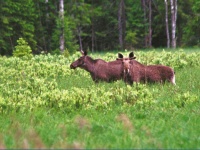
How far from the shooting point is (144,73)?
14750 mm

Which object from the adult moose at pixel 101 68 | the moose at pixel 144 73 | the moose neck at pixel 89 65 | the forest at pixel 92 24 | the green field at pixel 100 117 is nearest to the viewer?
the green field at pixel 100 117

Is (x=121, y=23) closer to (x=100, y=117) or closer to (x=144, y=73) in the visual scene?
(x=144, y=73)

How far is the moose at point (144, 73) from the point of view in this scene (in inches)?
564

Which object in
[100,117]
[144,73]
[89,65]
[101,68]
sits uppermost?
[89,65]

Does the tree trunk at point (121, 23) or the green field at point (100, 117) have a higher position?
the tree trunk at point (121, 23)

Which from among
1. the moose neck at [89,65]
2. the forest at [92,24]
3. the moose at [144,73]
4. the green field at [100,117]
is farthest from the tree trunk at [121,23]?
the green field at [100,117]

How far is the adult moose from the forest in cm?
1817

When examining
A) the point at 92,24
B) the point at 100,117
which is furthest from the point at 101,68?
the point at 92,24

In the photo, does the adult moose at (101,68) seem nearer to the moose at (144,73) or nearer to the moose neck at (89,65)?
the moose neck at (89,65)

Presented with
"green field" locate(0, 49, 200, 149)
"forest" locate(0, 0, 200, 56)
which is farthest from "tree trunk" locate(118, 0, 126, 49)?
"green field" locate(0, 49, 200, 149)

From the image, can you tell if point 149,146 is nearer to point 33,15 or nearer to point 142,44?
point 33,15

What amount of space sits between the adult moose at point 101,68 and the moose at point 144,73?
1.10 metres

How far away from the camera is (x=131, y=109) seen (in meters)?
9.97

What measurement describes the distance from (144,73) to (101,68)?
69.5 inches
